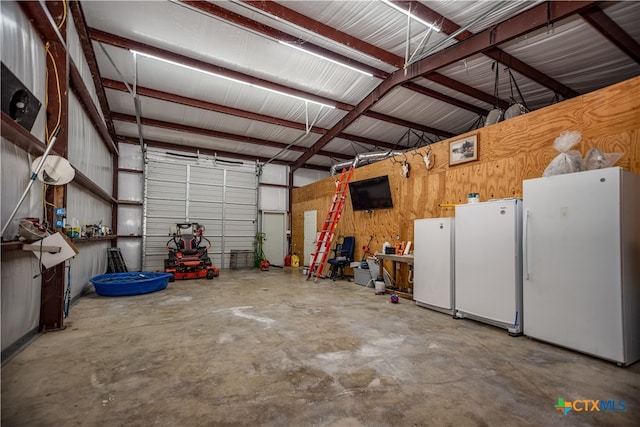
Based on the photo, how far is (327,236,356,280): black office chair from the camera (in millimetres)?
6603

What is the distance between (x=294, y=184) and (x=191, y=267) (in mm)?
4868

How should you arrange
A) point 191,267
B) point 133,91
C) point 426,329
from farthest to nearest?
1. point 191,267
2. point 133,91
3. point 426,329

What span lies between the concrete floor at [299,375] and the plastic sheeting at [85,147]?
2.27m

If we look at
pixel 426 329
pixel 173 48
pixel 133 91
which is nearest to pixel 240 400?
pixel 426 329

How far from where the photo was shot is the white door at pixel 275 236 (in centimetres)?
980

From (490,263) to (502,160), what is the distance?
1.60 m

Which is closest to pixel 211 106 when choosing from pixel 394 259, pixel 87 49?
pixel 87 49

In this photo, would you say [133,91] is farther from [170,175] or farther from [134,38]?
[170,175]

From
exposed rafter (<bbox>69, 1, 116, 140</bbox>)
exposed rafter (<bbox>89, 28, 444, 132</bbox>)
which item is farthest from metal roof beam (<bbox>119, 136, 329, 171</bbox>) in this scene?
exposed rafter (<bbox>89, 28, 444, 132</bbox>)

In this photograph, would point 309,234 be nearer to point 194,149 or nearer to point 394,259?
point 394,259

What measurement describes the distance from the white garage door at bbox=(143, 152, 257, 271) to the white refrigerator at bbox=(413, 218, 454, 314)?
6405 millimetres

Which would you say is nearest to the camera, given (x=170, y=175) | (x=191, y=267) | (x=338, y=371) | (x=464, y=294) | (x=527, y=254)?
(x=338, y=371)

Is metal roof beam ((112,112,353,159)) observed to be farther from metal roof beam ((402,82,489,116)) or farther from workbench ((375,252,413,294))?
workbench ((375,252,413,294))

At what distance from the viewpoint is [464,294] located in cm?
359
